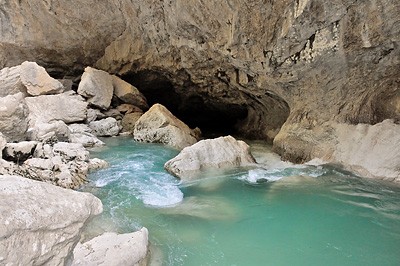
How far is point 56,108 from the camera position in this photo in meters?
9.65

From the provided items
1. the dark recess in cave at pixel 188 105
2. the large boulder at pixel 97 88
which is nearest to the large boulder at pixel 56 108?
the large boulder at pixel 97 88

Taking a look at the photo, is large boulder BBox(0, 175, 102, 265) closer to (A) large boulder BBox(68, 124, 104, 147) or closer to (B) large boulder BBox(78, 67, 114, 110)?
(A) large boulder BBox(68, 124, 104, 147)

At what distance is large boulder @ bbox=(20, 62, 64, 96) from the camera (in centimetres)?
1002

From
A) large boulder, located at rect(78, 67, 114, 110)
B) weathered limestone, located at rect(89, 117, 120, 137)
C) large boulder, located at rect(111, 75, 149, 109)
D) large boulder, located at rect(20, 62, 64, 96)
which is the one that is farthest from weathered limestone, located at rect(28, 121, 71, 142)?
large boulder, located at rect(111, 75, 149, 109)

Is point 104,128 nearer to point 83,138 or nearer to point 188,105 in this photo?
point 83,138

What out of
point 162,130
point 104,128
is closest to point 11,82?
point 104,128

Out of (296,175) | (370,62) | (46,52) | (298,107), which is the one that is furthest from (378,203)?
(46,52)

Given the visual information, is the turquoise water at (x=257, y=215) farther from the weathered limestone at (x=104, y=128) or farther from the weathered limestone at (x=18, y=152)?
the weathered limestone at (x=104, y=128)

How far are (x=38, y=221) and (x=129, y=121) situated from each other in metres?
10.9

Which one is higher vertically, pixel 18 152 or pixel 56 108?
pixel 56 108

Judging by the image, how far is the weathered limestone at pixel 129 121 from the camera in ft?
38.8

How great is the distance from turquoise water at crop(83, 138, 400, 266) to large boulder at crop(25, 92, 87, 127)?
16.5 ft

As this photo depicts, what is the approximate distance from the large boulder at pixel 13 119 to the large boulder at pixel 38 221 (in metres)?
4.28

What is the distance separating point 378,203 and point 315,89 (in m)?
3.47
